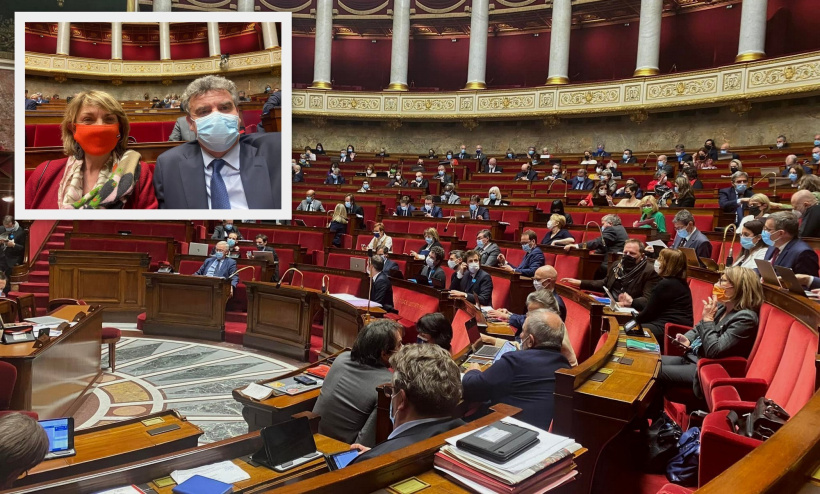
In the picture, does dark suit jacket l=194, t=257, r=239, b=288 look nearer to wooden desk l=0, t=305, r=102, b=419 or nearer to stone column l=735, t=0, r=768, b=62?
wooden desk l=0, t=305, r=102, b=419

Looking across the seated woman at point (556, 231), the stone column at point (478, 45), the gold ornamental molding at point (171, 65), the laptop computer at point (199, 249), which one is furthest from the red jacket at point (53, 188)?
the stone column at point (478, 45)

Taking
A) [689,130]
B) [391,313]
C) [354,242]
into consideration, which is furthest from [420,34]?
[391,313]

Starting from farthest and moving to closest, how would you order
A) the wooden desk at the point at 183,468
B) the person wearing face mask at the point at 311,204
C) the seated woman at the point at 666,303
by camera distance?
the person wearing face mask at the point at 311,204 → the seated woman at the point at 666,303 → the wooden desk at the point at 183,468

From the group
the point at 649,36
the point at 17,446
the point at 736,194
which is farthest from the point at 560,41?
→ the point at 17,446

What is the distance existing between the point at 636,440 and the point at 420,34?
703 inches

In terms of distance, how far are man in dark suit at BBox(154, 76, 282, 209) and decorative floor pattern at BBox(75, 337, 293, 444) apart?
1637 millimetres

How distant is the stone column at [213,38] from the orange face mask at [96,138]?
76cm

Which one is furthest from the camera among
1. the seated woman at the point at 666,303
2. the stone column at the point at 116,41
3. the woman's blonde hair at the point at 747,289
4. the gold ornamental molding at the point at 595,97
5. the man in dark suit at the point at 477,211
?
the gold ornamental molding at the point at 595,97

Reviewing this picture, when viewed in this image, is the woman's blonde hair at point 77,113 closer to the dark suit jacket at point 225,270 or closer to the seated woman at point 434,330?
the seated woman at point 434,330

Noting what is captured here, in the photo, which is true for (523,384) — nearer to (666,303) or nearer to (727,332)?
(727,332)

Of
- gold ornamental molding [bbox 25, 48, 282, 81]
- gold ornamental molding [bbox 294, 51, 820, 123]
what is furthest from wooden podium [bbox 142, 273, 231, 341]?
gold ornamental molding [bbox 294, 51, 820, 123]

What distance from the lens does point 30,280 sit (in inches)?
312

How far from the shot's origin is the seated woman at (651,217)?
668 cm

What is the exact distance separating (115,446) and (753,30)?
1324 cm
